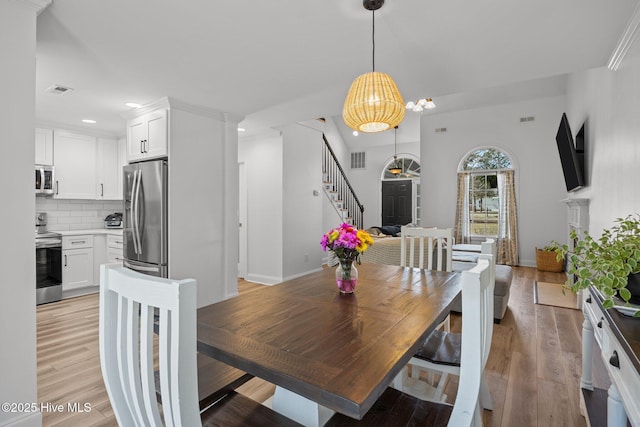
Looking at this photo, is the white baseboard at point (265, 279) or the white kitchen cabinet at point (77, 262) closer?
the white kitchen cabinet at point (77, 262)

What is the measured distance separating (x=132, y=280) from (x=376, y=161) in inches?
373

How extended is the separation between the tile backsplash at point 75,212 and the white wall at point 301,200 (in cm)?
282

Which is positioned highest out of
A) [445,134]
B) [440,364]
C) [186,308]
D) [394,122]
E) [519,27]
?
[445,134]

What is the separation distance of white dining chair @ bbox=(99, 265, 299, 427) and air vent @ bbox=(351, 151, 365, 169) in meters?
9.39

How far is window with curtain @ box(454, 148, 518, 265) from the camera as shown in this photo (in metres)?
6.93

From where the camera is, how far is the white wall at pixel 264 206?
16.7 ft

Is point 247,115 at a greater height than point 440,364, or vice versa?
point 247,115

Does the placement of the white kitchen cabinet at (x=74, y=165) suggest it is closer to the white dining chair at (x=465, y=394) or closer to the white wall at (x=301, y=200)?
the white wall at (x=301, y=200)

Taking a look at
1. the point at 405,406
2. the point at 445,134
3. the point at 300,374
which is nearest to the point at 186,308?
the point at 300,374

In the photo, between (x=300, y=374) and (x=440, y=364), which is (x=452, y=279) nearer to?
(x=440, y=364)

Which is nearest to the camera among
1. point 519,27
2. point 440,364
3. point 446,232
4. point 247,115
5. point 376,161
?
point 440,364

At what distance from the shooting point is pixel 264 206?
5242 mm

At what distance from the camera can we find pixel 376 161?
32.5ft

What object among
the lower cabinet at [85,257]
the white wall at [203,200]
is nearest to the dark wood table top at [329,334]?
the white wall at [203,200]
